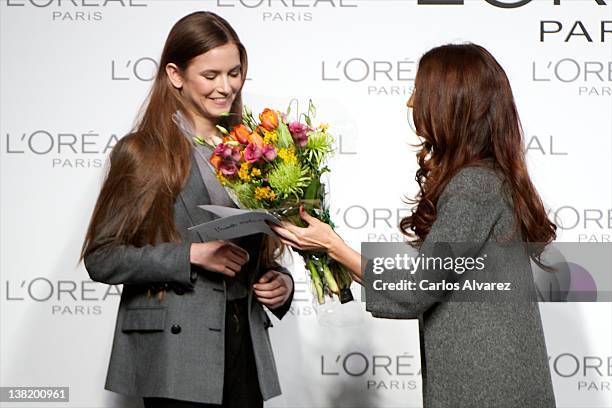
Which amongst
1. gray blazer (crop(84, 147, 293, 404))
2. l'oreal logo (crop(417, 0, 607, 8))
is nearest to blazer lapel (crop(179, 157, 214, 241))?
gray blazer (crop(84, 147, 293, 404))

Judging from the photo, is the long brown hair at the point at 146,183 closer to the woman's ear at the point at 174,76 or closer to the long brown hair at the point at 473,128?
the woman's ear at the point at 174,76

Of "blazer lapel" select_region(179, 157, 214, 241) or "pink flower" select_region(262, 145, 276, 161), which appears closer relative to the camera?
"pink flower" select_region(262, 145, 276, 161)

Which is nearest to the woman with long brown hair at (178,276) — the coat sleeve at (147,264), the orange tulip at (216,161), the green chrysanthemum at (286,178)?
the coat sleeve at (147,264)

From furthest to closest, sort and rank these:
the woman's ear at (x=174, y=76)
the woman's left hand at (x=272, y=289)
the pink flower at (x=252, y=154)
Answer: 1. the woman's ear at (x=174, y=76)
2. the woman's left hand at (x=272, y=289)
3. the pink flower at (x=252, y=154)

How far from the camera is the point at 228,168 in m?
2.16

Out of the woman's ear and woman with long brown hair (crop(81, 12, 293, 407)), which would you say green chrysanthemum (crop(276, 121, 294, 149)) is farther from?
the woman's ear

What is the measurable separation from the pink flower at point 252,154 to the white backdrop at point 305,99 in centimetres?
139

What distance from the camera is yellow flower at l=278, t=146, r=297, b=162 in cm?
215

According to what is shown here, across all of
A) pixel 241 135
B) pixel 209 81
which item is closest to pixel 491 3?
pixel 209 81

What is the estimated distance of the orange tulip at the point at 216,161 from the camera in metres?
2.17

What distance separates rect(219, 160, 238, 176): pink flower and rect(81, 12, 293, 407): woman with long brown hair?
15 centimetres

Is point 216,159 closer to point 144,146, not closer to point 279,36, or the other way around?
point 144,146

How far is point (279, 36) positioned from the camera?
354 cm

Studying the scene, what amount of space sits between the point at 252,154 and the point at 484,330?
705 millimetres
